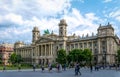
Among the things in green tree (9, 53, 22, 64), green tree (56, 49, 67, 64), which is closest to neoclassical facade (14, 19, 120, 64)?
green tree (9, 53, 22, 64)

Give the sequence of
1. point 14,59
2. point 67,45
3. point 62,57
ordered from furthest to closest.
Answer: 1. point 14,59
2. point 67,45
3. point 62,57

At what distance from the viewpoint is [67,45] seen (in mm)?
155000

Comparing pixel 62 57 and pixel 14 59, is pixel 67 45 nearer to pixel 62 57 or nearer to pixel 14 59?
pixel 62 57

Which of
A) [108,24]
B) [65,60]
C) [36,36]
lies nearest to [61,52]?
[65,60]

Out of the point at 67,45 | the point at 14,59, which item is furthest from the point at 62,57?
the point at 14,59

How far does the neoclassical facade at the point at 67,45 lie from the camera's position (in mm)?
129000

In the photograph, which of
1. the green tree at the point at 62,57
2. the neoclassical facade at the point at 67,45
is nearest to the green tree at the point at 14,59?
the neoclassical facade at the point at 67,45

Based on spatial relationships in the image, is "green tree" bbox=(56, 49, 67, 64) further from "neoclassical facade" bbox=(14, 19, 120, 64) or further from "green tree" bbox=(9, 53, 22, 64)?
"green tree" bbox=(9, 53, 22, 64)

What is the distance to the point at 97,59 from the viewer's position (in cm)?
13388

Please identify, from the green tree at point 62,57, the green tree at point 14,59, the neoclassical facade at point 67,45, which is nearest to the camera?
the neoclassical facade at point 67,45

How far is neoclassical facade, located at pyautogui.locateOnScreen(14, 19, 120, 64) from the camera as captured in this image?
12900 cm

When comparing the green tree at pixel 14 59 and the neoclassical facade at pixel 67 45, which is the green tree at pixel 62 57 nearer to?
the neoclassical facade at pixel 67 45

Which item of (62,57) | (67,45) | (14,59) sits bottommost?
(14,59)

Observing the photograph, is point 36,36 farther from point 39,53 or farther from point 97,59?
point 97,59
